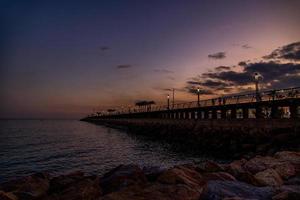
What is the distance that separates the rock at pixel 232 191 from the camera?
5750 mm

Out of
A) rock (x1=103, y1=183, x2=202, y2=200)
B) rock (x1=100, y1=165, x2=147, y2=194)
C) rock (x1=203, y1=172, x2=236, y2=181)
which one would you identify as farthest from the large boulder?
rock (x1=203, y1=172, x2=236, y2=181)

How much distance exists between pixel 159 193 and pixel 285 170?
5440mm

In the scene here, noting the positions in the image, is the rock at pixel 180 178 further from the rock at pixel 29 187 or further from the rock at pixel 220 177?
the rock at pixel 29 187

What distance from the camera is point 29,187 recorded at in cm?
781

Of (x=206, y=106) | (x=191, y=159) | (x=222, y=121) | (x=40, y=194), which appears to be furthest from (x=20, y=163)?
(x=206, y=106)

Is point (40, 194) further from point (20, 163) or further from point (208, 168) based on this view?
point (20, 163)

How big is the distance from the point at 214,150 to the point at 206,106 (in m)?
15.4

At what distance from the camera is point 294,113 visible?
2503 cm

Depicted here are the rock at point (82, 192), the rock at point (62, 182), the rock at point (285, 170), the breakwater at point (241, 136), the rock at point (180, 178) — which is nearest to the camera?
the rock at point (82, 192)

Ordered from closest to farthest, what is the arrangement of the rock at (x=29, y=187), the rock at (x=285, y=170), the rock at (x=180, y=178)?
the rock at (x=180, y=178) → the rock at (x=29, y=187) → the rock at (x=285, y=170)

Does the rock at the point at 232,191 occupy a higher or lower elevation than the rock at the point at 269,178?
higher

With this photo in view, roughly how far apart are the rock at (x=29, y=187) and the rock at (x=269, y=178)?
624 centimetres

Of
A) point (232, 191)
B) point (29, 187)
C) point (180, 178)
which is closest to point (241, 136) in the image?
point (180, 178)

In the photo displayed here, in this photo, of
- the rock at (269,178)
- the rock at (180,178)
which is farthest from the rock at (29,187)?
the rock at (269,178)
